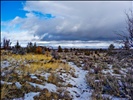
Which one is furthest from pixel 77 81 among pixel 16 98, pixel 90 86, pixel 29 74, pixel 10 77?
pixel 16 98

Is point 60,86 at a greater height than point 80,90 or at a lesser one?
greater

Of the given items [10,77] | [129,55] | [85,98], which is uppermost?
[129,55]

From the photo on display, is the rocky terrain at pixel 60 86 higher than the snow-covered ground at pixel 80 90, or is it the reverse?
the rocky terrain at pixel 60 86

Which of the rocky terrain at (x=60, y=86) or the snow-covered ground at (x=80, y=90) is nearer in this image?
the rocky terrain at (x=60, y=86)

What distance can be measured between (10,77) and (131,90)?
5703mm

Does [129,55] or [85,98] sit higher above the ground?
[129,55]

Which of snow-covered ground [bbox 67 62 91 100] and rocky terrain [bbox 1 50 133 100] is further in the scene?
snow-covered ground [bbox 67 62 91 100]

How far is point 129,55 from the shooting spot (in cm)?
873

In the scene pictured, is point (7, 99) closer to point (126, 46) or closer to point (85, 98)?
point (85, 98)

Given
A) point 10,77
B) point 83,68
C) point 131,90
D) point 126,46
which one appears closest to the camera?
point 126,46

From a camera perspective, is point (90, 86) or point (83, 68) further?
point (83, 68)

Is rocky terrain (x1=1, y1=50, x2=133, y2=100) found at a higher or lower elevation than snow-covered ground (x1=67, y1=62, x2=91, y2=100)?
higher

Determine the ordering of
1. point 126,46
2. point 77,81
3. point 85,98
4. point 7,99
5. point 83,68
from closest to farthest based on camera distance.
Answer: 1. point 126,46
2. point 7,99
3. point 85,98
4. point 77,81
5. point 83,68

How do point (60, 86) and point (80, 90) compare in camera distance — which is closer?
point (60, 86)
